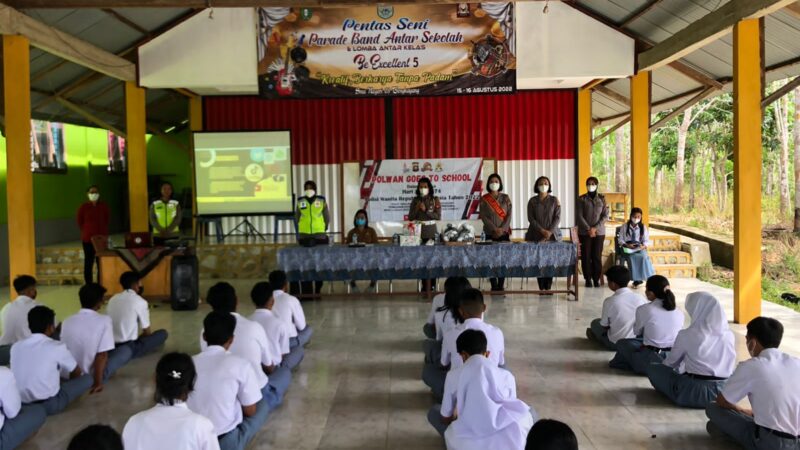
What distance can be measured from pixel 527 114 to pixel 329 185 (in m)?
3.89

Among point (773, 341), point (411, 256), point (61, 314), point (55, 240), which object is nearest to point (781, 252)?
point (411, 256)

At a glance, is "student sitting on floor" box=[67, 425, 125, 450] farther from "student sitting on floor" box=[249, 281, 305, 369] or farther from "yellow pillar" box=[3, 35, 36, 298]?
"yellow pillar" box=[3, 35, 36, 298]

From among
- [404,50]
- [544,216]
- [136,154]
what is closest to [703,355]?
[544,216]

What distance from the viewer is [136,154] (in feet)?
34.6

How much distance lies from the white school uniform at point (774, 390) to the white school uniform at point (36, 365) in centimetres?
408

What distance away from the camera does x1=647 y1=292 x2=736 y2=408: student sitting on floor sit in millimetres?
4270

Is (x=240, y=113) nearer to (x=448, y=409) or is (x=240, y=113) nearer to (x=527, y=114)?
(x=527, y=114)

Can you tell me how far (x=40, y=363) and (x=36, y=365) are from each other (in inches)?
1.0

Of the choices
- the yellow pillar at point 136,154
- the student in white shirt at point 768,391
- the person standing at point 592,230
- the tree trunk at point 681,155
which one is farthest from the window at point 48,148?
the tree trunk at point 681,155

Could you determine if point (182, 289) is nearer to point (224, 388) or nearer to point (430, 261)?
point (430, 261)

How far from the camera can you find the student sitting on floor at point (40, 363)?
4.18 m

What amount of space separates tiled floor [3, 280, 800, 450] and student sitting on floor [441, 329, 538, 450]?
32.2 inches

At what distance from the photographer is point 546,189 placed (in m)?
8.76

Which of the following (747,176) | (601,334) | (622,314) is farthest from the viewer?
(747,176)
